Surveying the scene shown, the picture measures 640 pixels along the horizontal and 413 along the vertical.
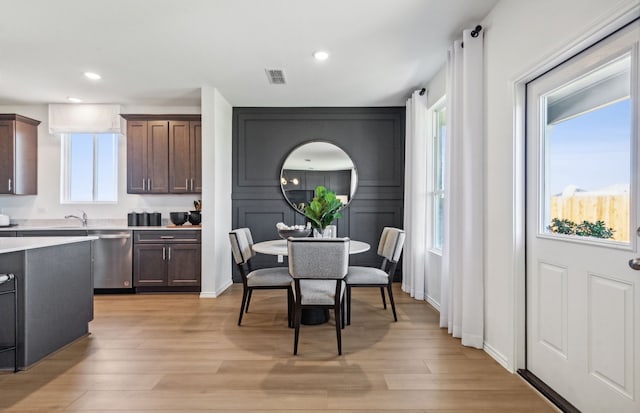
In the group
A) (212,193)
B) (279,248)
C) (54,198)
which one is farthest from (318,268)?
(54,198)

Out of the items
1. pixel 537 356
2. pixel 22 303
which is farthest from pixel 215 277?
pixel 537 356

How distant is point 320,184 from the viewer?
496 cm

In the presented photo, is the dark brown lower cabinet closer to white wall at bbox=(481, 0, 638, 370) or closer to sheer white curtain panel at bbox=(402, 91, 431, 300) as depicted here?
sheer white curtain panel at bbox=(402, 91, 431, 300)

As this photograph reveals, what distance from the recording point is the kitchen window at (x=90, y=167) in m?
4.97

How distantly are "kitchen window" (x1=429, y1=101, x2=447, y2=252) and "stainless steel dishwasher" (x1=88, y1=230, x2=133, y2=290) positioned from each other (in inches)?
152

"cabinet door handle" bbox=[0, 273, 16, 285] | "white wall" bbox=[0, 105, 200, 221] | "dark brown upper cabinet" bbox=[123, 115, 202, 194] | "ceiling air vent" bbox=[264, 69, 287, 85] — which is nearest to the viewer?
"cabinet door handle" bbox=[0, 273, 16, 285]

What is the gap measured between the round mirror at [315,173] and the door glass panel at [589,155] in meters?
3.00

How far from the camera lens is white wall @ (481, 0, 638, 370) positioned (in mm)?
1891

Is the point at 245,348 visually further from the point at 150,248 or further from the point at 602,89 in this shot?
the point at 602,89

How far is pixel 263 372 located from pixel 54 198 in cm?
456

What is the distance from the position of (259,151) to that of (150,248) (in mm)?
1980

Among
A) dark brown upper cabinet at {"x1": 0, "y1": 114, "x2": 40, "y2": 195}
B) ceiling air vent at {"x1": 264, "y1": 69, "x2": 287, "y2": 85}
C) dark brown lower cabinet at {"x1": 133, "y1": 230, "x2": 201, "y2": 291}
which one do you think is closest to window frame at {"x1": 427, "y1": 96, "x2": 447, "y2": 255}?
ceiling air vent at {"x1": 264, "y1": 69, "x2": 287, "y2": 85}

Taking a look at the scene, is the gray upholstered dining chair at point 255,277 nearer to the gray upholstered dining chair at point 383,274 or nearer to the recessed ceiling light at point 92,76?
the gray upholstered dining chair at point 383,274

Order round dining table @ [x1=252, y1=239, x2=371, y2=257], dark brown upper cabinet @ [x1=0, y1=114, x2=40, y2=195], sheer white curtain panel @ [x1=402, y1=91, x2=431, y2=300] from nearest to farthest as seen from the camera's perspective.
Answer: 1. round dining table @ [x1=252, y1=239, x2=371, y2=257]
2. sheer white curtain panel @ [x1=402, y1=91, x2=431, y2=300]
3. dark brown upper cabinet @ [x1=0, y1=114, x2=40, y2=195]
